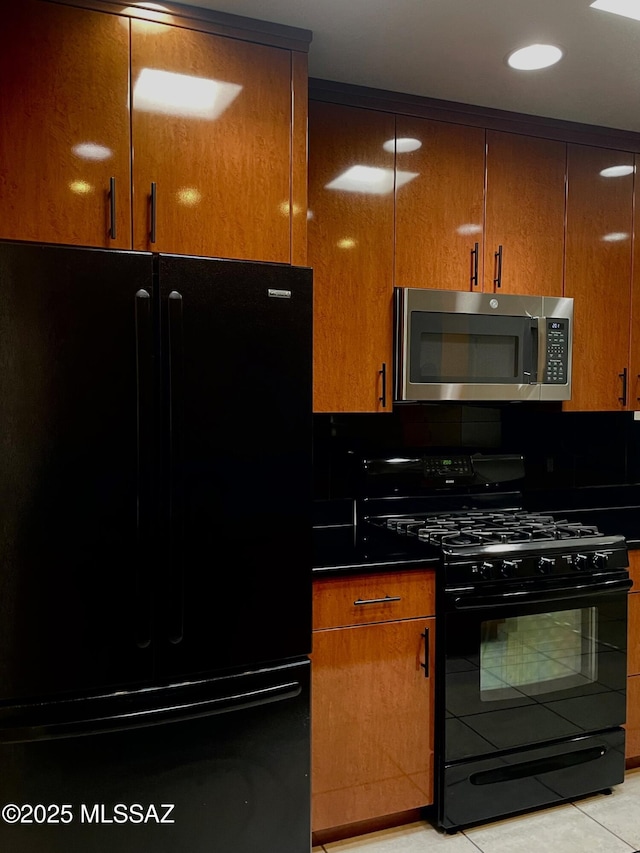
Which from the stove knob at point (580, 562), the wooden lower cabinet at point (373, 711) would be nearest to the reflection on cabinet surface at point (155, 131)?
the wooden lower cabinet at point (373, 711)

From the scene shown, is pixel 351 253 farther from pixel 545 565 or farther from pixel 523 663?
pixel 523 663

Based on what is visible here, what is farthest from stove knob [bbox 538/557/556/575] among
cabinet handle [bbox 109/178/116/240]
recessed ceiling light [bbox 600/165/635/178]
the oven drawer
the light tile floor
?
cabinet handle [bbox 109/178/116/240]

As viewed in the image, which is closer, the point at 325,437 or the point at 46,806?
the point at 46,806

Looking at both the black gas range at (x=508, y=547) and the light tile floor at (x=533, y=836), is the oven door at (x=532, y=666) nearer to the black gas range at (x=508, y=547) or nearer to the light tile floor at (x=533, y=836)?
the black gas range at (x=508, y=547)

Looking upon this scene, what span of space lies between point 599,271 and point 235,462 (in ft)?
6.00

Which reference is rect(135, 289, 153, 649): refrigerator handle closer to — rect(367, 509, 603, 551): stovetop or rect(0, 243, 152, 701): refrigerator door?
rect(0, 243, 152, 701): refrigerator door

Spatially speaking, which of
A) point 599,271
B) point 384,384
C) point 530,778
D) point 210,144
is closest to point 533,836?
point 530,778

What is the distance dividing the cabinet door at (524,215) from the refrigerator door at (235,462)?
3.40ft

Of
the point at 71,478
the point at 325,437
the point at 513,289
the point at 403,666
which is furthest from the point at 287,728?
the point at 513,289

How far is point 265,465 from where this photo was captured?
1886 millimetres

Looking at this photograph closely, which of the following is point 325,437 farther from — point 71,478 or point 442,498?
point 71,478

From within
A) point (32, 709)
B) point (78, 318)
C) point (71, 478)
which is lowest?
point (32, 709)

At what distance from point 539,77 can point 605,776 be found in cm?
245

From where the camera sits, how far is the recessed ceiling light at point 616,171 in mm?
2807
